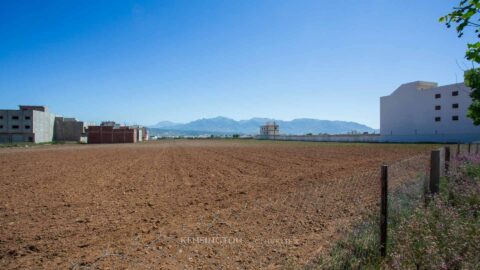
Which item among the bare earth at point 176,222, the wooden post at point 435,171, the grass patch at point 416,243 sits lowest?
the bare earth at point 176,222

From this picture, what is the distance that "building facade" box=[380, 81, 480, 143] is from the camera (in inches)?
1874

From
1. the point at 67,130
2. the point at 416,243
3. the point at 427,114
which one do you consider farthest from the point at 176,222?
the point at 67,130

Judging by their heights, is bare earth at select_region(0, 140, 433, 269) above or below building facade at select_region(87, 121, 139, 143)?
below

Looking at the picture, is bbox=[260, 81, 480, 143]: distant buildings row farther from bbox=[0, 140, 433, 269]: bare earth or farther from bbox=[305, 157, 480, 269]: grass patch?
bbox=[305, 157, 480, 269]: grass patch

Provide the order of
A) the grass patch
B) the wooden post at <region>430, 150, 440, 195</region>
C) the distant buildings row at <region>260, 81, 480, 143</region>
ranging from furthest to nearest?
the distant buildings row at <region>260, 81, 480, 143</region> < the wooden post at <region>430, 150, 440, 195</region> < the grass patch

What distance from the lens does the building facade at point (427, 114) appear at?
47.6 meters

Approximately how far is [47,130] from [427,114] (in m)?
95.5

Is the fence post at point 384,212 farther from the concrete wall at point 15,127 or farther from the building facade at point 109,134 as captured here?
the concrete wall at point 15,127

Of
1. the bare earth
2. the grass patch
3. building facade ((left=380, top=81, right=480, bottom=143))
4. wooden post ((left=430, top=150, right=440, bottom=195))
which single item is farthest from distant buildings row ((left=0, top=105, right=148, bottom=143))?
wooden post ((left=430, top=150, right=440, bottom=195))

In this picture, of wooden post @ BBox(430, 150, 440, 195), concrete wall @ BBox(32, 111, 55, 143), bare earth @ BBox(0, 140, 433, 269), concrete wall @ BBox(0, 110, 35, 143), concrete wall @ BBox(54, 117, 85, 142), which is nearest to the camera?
bare earth @ BBox(0, 140, 433, 269)

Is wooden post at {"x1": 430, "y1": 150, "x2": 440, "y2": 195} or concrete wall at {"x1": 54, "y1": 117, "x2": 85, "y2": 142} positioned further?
concrete wall at {"x1": 54, "y1": 117, "x2": 85, "y2": 142}

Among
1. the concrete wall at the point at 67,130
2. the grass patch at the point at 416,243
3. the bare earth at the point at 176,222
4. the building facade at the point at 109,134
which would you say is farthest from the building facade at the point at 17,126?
the grass patch at the point at 416,243

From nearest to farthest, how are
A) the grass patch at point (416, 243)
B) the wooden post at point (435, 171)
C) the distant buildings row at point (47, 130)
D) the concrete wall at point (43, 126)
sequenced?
the grass patch at point (416, 243), the wooden post at point (435, 171), the distant buildings row at point (47, 130), the concrete wall at point (43, 126)

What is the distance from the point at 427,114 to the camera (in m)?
54.6
